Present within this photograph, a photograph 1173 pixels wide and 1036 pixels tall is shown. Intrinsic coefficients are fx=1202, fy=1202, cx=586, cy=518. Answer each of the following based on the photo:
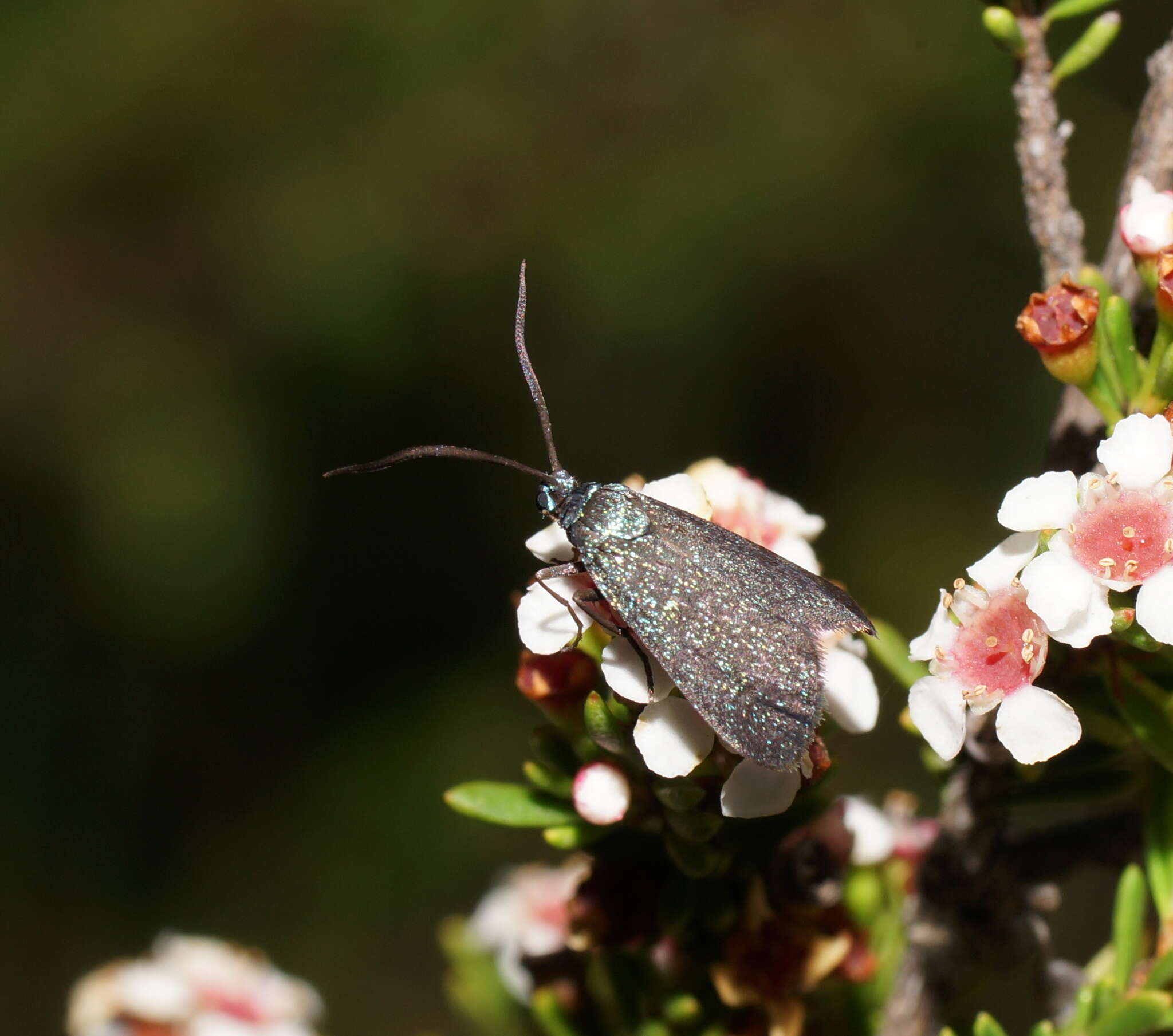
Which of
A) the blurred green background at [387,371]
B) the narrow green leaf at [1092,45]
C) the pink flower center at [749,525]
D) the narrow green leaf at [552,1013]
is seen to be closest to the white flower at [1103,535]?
the pink flower center at [749,525]

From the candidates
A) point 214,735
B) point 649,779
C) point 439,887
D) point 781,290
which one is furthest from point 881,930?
point 781,290

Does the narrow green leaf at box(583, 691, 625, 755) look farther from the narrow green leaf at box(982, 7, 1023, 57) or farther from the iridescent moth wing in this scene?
the narrow green leaf at box(982, 7, 1023, 57)

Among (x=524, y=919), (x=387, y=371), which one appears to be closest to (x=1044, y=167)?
(x=524, y=919)

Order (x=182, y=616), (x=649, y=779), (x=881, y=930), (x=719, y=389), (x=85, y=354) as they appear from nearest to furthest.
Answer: (x=649, y=779) → (x=881, y=930) → (x=182, y=616) → (x=85, y=354) → (x=719, y=389)

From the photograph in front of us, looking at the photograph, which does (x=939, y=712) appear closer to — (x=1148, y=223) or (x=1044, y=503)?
(x=1044, y=503)

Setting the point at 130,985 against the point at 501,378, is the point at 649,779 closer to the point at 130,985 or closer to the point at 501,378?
the point at 130,985
